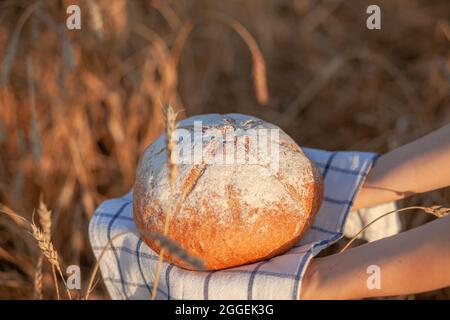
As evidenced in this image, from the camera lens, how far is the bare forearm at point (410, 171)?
1.49 meters

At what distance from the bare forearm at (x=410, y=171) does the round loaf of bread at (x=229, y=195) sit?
29 centimetres

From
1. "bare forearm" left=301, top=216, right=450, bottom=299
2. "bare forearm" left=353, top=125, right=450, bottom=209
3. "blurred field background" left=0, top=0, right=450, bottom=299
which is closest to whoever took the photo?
"bare forearm" left=301, top=216, right=450, bottom=299

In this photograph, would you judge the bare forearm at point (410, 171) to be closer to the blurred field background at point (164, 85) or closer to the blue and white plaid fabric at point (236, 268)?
the blue and white plaid fabric at point (236, 268)

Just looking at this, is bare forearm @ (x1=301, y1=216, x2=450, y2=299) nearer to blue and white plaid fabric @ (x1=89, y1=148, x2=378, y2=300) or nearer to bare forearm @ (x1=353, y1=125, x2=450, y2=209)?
blue and white plaid fabric @ (x1=89, y1=148, x2=378, y2=300)

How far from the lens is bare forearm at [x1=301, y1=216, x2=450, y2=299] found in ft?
3.85

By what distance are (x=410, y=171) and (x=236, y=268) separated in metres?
0.60

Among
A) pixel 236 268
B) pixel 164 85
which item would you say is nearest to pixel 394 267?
pixel 236 268

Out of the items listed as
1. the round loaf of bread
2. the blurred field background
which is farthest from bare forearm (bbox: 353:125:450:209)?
the blurred field background

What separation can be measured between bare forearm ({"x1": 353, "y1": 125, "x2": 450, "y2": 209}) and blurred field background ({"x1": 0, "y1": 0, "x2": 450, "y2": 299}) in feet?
1.58

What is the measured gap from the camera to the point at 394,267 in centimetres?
121

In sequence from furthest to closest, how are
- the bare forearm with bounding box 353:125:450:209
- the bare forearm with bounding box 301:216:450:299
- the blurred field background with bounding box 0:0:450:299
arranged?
the blurred field background with bounding box 0:0:450:299, the bare forearm with bounding box 353:125:450:209, the bare forearm with bounding box 301:216:450:299

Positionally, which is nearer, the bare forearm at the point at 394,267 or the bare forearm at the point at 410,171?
the bare forearm at the point at 394,267

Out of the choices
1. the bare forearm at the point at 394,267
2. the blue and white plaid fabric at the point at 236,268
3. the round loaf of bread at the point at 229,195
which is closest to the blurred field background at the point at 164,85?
the blue and white plaid fabric at the point at 236,268

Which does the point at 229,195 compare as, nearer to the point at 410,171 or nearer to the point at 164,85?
the point at 410,171
